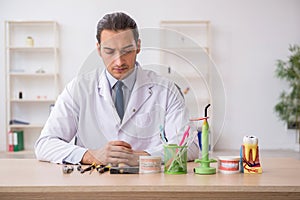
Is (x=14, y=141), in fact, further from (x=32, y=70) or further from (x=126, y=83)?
(x=126, y=83)

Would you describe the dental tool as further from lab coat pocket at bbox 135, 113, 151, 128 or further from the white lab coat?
lab coat pocket at bbox 135, 113, 151, 128

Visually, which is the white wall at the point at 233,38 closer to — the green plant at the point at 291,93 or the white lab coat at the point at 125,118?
the green plant at the point at 291,93

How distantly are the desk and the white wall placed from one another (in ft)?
16.1

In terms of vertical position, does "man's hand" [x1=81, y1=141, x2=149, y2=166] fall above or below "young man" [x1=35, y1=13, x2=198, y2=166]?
below

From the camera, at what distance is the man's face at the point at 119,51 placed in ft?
→ 4.67

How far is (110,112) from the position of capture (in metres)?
1.54

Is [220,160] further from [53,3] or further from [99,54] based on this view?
[53,3]

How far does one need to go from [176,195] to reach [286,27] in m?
5.50

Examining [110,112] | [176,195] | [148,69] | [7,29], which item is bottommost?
[176,195]

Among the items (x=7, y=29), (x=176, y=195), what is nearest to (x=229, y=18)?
(x=7, y=29)

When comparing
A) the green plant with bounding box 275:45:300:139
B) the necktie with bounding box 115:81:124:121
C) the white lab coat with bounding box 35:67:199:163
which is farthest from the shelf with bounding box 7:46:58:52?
the necktie with bounding box 115:81:124:121

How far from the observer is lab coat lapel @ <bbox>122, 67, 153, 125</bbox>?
4.97 feet

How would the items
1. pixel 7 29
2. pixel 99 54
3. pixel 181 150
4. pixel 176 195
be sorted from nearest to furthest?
pixel 176 195
pixel 181 150
pixel 99 54
pixel 7 29

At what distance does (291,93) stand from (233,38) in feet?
3.57
